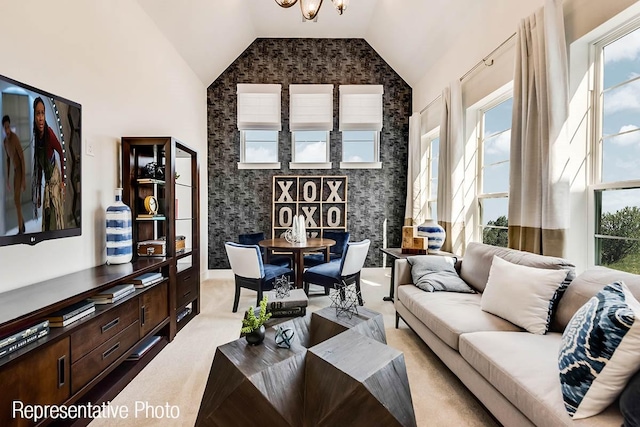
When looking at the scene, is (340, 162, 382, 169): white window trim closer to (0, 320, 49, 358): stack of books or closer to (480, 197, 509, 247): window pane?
(480, 197, 509, 247): window pane

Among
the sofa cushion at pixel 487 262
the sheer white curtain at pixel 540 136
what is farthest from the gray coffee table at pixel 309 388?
the sheer white curtain at pixel 540 136

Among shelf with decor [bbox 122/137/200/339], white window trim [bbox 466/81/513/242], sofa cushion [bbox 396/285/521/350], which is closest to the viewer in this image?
sofa cushion [bbox 396/285/521/350]

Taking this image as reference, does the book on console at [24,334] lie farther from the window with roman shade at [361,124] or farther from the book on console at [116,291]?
the window with roman shade at [361,124]

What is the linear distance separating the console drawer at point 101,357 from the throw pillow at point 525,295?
243 centimetres

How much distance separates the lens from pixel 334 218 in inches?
196

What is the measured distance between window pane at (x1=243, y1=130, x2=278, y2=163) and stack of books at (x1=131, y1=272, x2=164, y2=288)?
2894mm

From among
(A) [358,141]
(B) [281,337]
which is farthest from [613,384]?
(A) [358,141]

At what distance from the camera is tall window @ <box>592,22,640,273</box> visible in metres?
1.82

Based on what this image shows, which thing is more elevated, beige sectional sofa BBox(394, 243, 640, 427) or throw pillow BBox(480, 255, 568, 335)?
throw pillow BBox(480, 255, 568, 335)

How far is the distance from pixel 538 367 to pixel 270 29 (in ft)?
17.0

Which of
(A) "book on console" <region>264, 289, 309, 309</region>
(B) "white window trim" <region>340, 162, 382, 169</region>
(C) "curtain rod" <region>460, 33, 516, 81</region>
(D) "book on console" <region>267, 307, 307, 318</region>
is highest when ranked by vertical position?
(C) "curtain rod" <region>460, 33, 516, 81</region>

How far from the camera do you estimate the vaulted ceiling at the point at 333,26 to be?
10.6ft

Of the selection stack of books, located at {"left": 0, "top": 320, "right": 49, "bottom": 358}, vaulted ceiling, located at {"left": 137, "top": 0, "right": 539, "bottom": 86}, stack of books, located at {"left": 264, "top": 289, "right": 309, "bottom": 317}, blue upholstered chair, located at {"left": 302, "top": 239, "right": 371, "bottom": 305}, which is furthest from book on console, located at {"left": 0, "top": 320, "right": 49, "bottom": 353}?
vaulted ceiling, located at {"left": 137, "top": 0, "right": 539, "bottom": 86}

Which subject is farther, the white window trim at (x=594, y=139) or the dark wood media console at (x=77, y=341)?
the white window trim at (x=594, y=139)
